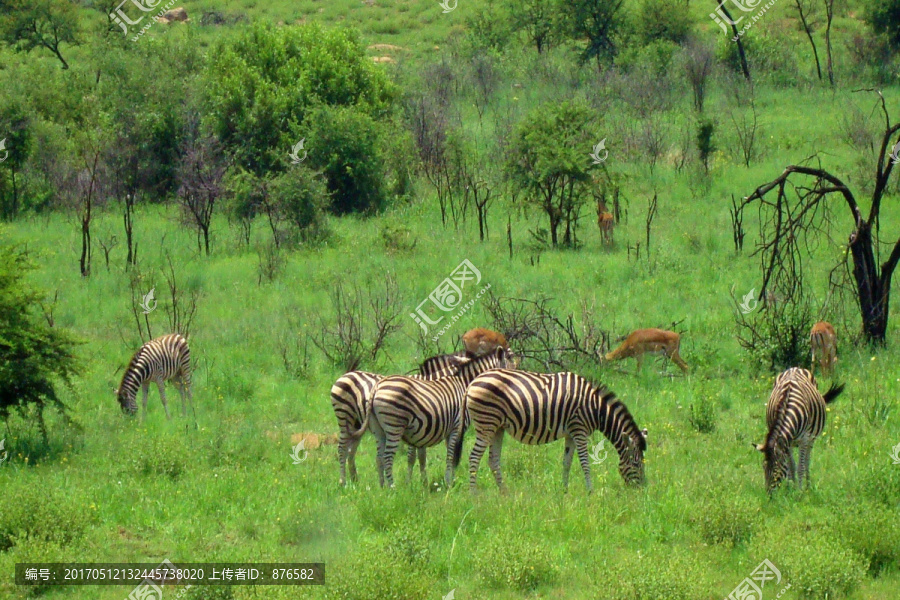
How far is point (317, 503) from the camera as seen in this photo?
9586 millimetres

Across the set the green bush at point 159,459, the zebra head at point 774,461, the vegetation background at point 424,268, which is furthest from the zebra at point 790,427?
the green bush at point 159,459

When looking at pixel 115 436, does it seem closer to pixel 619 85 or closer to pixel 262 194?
pixel 262 194

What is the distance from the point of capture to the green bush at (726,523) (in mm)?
8664

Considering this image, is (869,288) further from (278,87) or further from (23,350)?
(278,87)

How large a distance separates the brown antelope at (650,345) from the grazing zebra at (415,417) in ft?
16.7

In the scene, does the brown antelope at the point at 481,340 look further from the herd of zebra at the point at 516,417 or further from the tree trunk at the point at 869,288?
the tree trunk at the point at 869,288

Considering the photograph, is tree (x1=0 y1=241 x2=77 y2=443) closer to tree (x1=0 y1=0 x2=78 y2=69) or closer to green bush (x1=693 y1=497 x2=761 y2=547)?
green bush (x1=693 y1=497 x2=761 y2=547)

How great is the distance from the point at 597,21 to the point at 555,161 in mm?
20948

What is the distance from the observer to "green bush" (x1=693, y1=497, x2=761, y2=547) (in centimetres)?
866

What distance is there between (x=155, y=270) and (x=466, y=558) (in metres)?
15.5

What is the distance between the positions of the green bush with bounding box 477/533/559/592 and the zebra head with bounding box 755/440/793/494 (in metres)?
2.72

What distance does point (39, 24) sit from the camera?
47.6 meters

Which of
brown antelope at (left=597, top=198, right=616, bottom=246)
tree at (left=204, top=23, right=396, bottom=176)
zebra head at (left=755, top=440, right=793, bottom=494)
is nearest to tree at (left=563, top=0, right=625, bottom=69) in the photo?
tree at (left=204, top=23, right=396, bottom=176)

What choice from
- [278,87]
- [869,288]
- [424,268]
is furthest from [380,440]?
[278,87]
